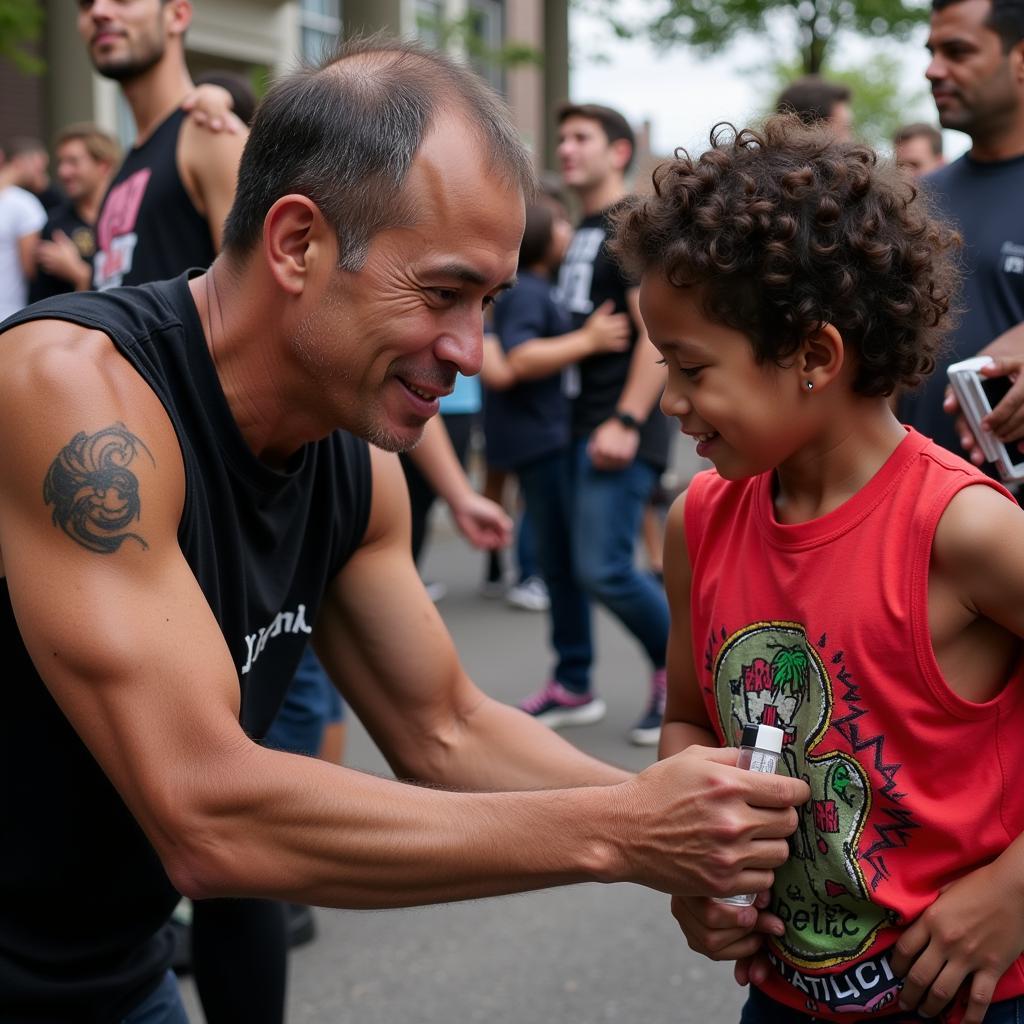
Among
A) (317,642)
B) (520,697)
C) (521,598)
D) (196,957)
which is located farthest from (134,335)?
(521,598)

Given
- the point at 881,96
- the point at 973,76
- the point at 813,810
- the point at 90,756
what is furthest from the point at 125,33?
the point at 881,96

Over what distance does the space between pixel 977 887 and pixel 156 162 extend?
122 inches

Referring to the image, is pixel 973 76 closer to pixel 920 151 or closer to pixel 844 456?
A: pixel 844 456

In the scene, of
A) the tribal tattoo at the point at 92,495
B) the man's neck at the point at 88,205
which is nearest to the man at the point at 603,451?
the man's neck at the point at 88,205

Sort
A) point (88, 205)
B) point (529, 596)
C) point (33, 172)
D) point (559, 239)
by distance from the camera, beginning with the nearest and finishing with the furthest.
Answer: point (88, 205) < point (529, 596) < point (559, 239) < point (33, 172)

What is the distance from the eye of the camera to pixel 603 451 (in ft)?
17.6

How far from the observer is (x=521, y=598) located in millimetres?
8391

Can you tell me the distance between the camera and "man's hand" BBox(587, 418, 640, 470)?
5.38 m

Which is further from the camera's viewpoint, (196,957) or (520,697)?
(520,697)

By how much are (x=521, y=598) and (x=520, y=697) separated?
2.06m

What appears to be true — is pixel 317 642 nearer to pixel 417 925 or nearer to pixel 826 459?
pixel 826 459

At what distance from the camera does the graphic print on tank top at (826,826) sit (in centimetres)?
181

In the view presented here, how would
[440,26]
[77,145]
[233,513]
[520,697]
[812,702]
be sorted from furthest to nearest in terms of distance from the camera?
[440,26] < [77,145] < [520,697] < [233,513] < [812,702]

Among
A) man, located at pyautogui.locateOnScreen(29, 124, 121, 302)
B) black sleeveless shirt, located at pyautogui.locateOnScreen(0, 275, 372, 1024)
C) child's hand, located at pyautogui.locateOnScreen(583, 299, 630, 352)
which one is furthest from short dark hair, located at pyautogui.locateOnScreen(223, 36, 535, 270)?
man, located at pyautogui.locateOnScreen(29, 124, 121, 302)
